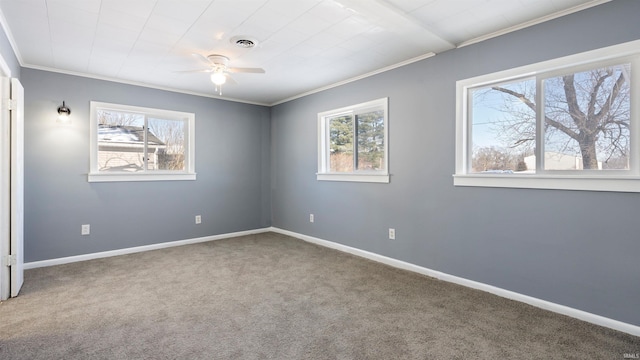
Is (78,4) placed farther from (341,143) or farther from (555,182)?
(555,182)

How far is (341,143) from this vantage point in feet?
15.5

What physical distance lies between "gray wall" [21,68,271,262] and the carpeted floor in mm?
633

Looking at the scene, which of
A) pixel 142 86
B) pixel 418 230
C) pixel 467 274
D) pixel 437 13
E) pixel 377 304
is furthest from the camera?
pixel 142 86

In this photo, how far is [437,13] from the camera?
255cm

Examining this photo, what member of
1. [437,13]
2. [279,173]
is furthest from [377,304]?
[279,173]

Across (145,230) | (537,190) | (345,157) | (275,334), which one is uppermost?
(345,157)

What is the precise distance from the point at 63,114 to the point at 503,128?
198 inches

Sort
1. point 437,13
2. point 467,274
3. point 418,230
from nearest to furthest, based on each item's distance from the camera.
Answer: point 437,13 → point 467,274 → point 418,230

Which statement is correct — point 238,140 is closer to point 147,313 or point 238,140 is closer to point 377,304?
point 147,313

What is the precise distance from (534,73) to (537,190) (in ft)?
3.29

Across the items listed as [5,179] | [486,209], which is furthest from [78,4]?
[486,209]

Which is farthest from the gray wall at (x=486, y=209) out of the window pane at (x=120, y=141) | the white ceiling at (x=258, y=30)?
the window pane at (x=120, y=141)

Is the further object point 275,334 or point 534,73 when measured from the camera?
point 534,73

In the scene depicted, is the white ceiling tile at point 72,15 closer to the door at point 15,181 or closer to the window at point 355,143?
the door at point 15,181
